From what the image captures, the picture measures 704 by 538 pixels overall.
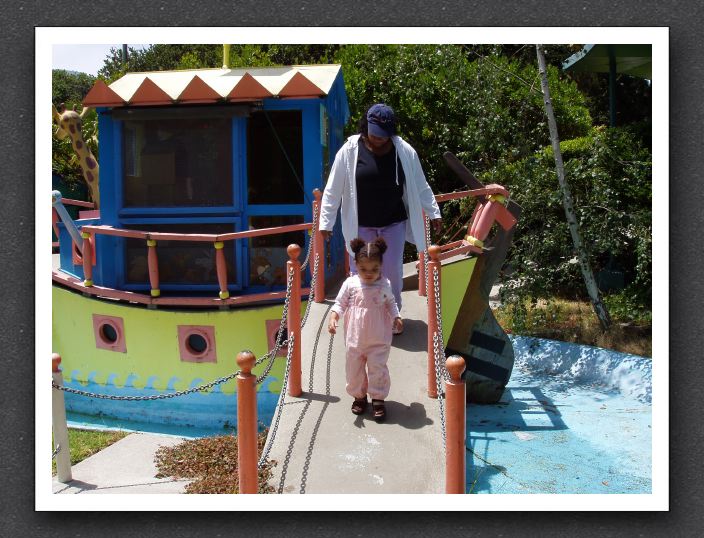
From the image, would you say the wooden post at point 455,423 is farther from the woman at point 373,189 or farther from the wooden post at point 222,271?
the wooden post at point 222,271

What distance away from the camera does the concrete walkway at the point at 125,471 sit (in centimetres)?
576

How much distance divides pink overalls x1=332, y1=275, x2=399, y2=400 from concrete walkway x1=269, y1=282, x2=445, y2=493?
0.25m

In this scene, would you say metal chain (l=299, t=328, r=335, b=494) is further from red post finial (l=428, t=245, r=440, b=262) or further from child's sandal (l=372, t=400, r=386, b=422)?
red post finial (l=428, t=245, r=440, b=262)

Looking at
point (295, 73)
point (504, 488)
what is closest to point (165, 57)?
point (295, 73)

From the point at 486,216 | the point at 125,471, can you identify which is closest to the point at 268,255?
the point at 486,216

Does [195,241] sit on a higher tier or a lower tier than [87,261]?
higher

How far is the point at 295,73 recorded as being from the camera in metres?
7.33

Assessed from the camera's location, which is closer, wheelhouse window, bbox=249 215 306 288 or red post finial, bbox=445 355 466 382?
red post finial, bbox=445 355 466 382

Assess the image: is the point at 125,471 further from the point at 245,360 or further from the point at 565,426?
the point at 565,426

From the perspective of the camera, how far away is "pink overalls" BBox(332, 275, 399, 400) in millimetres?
4480

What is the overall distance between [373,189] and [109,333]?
13.4ft

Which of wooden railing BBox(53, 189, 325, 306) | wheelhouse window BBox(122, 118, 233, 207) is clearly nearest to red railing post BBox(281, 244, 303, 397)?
wooden railing BBox(53, 189, 325, 306)

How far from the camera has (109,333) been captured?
25.8 ft

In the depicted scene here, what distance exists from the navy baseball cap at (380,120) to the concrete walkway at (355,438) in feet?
5.29
